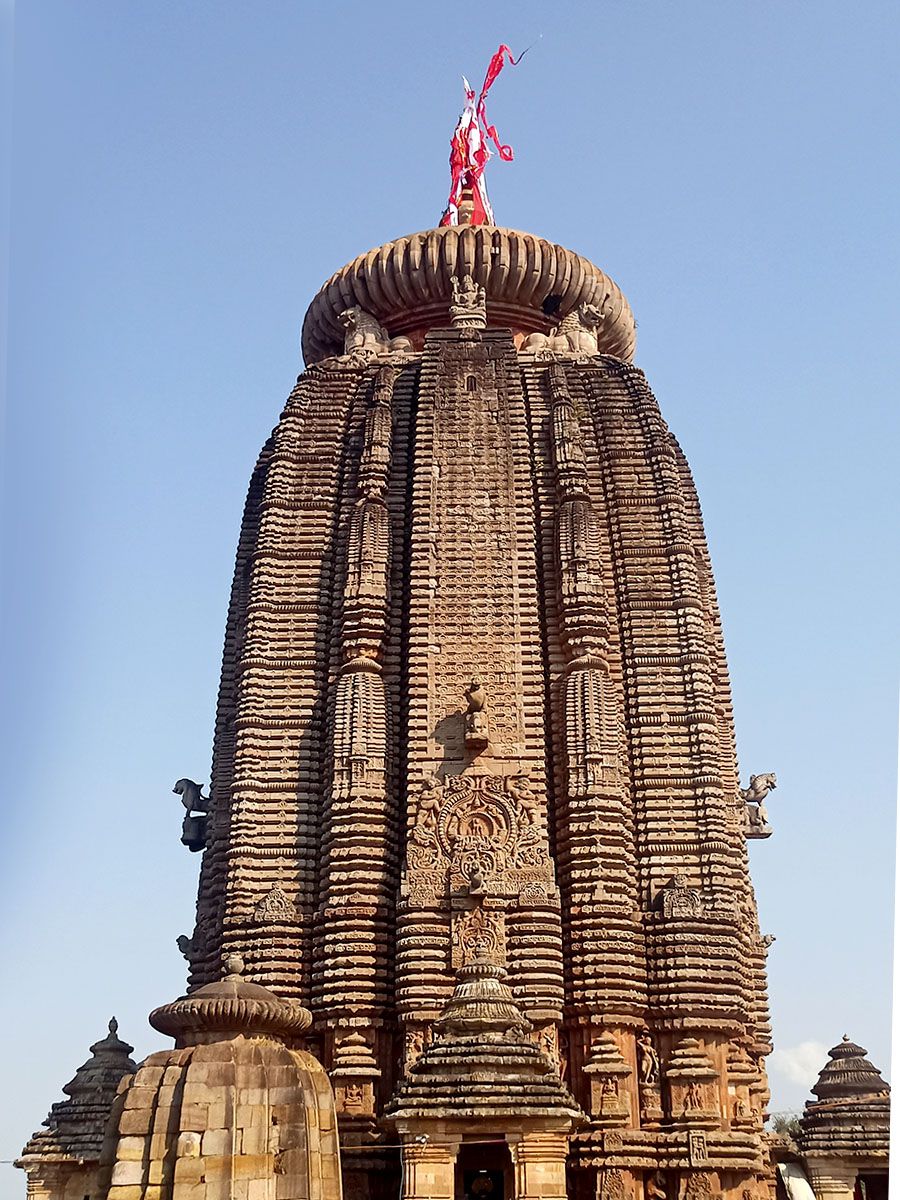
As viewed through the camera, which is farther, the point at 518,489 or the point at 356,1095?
the point at 518,489

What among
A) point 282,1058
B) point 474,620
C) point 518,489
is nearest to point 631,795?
point 474,620

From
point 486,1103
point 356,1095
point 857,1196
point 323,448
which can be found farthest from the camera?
point 323,448

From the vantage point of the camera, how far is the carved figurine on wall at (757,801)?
20922 mm

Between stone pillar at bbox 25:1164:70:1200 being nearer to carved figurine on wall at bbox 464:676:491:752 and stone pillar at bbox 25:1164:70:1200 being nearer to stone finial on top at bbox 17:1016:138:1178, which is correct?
stone finial on top at bbox 17:1016:138:1178

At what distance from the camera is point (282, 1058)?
12.1 m

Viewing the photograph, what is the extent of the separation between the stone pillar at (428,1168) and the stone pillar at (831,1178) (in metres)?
6.01

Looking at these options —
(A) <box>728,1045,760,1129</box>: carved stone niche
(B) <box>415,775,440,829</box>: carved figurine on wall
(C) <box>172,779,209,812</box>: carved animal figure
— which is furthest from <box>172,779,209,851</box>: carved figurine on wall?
(A) <box>728,1045,760,1129</box>: carved stone niche

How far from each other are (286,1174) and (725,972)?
6.88m

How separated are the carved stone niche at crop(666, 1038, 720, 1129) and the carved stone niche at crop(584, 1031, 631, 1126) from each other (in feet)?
1.78

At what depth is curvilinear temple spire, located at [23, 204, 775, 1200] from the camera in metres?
13.5

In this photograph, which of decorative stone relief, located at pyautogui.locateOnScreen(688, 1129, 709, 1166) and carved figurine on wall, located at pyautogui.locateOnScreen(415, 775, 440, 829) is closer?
decorative stone relief, located at pyautogui.locateOnScreen(688, 1129, 709, 1166)

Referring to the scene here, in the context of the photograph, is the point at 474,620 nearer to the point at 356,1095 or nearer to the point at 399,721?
the point at 399,721

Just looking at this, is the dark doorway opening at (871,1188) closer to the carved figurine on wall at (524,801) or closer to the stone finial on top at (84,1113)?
the carved figurine on wall at (524,801)

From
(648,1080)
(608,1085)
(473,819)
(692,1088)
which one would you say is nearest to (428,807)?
(473,819)
